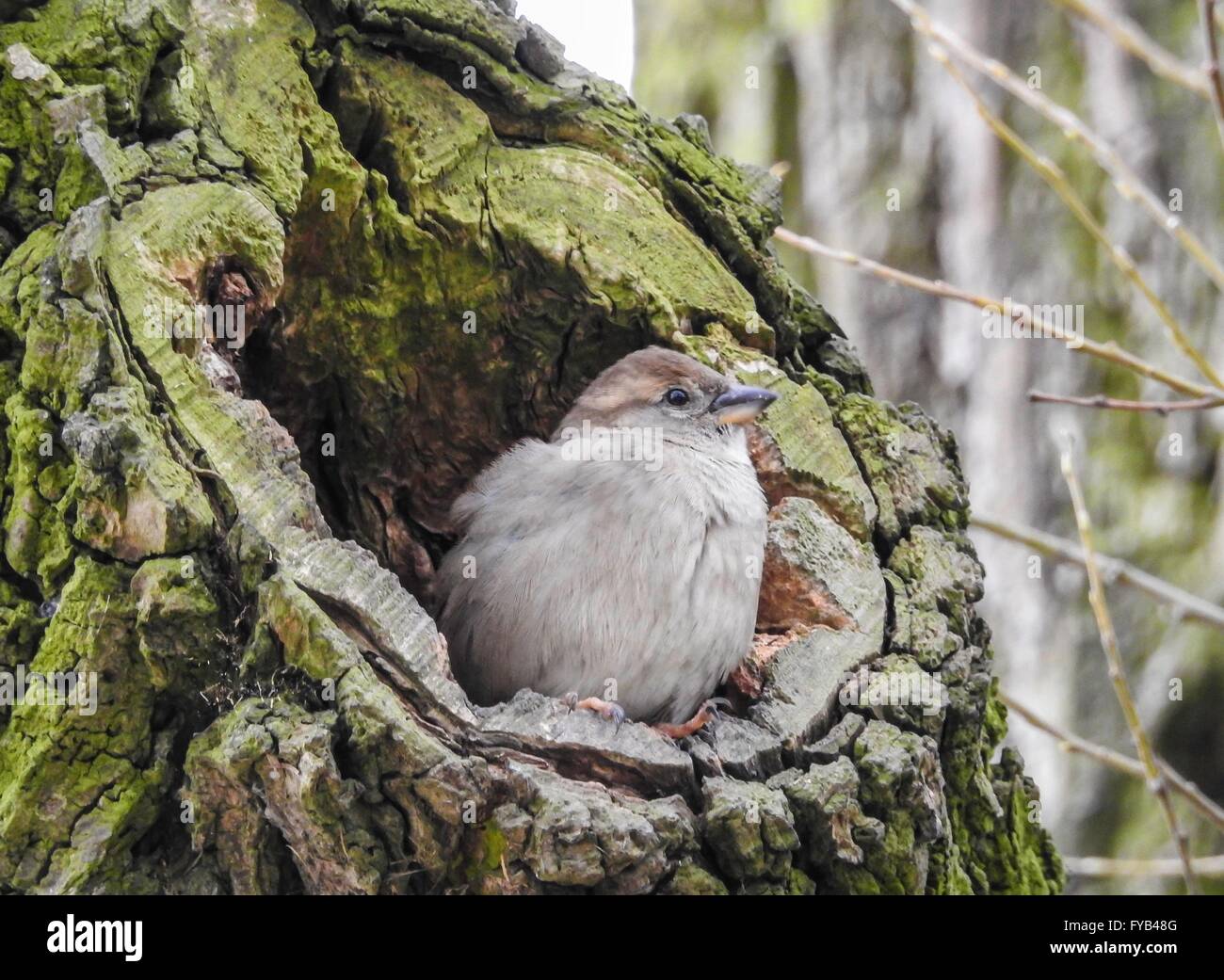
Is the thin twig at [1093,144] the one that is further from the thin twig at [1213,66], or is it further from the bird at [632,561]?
the bird at [632,561]

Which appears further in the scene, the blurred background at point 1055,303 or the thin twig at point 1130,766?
the blurred background at point 1055,303

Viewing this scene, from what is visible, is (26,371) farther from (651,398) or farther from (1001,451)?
(1001,451)

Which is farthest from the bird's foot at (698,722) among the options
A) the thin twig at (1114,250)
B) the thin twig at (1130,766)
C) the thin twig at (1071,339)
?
the thin twig at (1114,250)

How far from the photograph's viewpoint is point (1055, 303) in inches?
212

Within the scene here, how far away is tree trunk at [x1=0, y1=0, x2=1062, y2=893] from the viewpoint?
2.94 metres

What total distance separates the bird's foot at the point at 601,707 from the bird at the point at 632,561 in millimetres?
65

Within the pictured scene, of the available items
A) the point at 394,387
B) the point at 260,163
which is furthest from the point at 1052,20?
the point at 260,163

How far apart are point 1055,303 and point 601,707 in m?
2.80

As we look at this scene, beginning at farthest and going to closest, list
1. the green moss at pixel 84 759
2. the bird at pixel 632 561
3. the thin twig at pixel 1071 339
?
the bird at pixel 632 561 < the thin twig at pixel 1071 339 < the green moss at pixel 84 759

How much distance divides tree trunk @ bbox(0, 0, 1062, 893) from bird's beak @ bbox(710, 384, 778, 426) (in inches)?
4.9

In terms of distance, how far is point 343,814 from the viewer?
287 cm

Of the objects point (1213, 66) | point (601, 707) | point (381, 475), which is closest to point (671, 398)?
point (381, 475)

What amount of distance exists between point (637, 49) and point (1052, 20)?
5.98 feet

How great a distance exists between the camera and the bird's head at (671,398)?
4.21 meters
